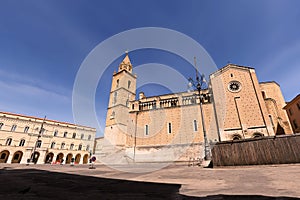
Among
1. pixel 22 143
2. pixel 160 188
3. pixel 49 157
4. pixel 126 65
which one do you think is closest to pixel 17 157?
pixel 22 143

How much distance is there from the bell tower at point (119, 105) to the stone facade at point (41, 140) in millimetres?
10622

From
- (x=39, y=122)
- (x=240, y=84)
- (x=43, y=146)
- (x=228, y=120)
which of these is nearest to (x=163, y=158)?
(x=228, y=120)

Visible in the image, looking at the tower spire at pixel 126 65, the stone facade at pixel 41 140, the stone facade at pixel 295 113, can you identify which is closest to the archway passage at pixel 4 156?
the stone facade at pixel 41 140

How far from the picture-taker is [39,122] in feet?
113

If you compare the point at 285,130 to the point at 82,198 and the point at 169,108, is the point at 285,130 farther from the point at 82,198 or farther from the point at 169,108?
the point at 82,198

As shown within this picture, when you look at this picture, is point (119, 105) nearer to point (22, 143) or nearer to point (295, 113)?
point (22, 143)

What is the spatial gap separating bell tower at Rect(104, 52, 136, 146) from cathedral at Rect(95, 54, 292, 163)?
19 centimetres

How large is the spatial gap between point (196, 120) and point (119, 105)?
53.4 ft

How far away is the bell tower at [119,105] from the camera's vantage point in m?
28.1

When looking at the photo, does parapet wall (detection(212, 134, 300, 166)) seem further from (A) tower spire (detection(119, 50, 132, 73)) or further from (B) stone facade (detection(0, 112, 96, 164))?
(A) tower spire (detection(119, 50, 132, 73))

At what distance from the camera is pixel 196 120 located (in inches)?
943

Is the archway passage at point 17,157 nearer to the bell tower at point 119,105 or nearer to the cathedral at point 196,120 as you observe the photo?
the cathedral at point 196,120

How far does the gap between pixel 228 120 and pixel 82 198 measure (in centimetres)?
2249

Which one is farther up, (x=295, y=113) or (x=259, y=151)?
(x=295, y=113)
